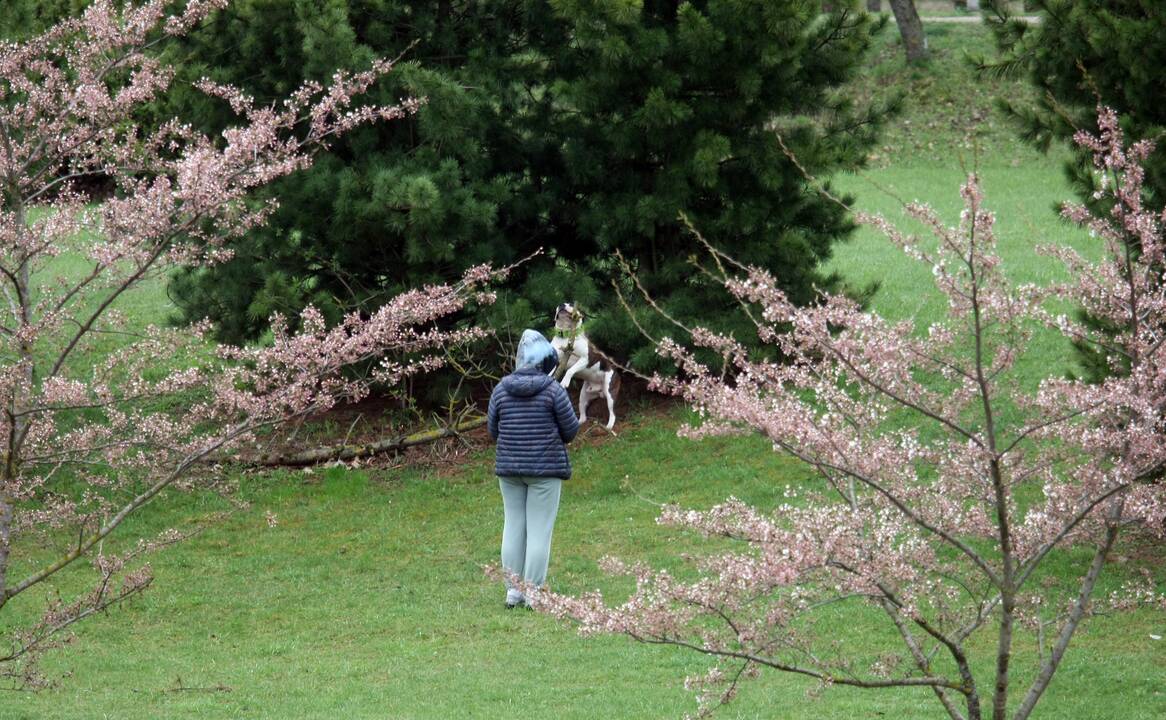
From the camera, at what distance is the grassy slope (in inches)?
311

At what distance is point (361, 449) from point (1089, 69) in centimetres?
744

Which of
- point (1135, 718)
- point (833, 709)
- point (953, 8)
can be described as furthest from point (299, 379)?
point (953, 8)

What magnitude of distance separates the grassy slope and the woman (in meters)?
0.64

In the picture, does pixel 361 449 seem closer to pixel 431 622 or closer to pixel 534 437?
pixel 431 622

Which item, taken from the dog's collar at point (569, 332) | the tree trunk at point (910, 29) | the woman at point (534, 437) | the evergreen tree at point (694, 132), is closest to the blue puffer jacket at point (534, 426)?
the woman at point (534, 437)

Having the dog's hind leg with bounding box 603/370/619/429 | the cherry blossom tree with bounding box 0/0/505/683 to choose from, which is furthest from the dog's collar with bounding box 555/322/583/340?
the cherry blossom tree with bounding box 0/0/505/683

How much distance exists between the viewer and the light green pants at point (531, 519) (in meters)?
9.27

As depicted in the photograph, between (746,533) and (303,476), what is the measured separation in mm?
8890

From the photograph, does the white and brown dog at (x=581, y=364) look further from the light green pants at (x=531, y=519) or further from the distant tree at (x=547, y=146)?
the light green pants at (x=531, y=519)

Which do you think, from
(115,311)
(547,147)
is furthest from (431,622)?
(547,147)

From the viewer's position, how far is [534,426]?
9.15 m

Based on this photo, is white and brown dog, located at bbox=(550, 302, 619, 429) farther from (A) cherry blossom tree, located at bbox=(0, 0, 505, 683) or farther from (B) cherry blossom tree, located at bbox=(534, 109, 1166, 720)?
(B) cherry blossom tree, located at bbox=(534, 109, 1166, 720)

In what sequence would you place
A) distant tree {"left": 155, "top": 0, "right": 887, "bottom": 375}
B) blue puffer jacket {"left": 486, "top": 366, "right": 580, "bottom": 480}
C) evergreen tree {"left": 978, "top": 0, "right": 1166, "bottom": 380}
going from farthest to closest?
distant tree {"left": 155, "top": 0, "right": 887, "bottom": 375} < evergreen tree {"left": 978, "top": 0, "right": 1166, "bottom": 380} < blue puffer jacket {"left": 486, "top": 366, "right": 580, "bottom": 480}

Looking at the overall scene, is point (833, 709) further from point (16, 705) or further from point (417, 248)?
point (417, 248)
